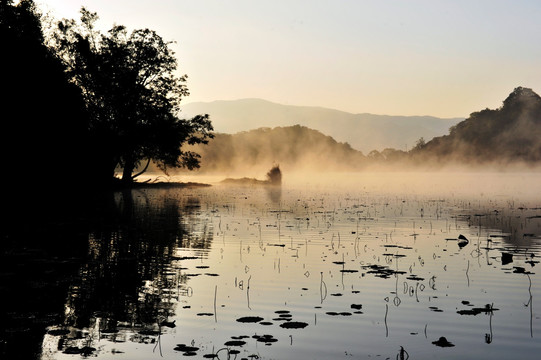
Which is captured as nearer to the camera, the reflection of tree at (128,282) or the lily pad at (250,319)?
the reflection of tree at (128,282)

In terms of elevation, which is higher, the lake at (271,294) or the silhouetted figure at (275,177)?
the silhouetted figure at (275,177)

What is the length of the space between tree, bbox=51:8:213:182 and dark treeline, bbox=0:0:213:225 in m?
0.14

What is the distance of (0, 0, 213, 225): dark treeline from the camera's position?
47750mm

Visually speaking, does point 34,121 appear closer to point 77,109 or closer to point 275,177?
point 77,109

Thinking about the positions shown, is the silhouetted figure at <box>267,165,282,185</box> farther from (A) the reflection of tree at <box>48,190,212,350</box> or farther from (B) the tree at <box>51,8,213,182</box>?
(A) the reflection of tree at <box>48,190,212,350</box>

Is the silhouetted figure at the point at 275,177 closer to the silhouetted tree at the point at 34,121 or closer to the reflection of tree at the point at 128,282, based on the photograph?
the silhouetted tree at the point at 34,121

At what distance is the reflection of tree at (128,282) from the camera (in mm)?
13016

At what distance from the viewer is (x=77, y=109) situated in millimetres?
57406

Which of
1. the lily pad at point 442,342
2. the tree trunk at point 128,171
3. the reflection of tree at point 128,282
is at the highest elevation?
the tree trunk at point 128,171

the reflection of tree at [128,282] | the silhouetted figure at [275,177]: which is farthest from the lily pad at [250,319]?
the silhouetted figure at [275,177]

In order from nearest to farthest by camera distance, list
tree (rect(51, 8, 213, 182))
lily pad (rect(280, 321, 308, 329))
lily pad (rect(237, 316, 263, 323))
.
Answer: lily pad (rect(280, 321, 308, 329))
lily pad (rect(237, 316, 263, 323))
tree (rect(51, 8, 213, 182))

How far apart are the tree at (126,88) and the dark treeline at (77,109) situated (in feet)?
0.45

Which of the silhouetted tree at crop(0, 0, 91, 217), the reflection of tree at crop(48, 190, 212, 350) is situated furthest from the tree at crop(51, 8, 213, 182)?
the reflection of tree at crop(48, 190, 212, 350)

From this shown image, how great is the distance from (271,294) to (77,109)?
150 feet
